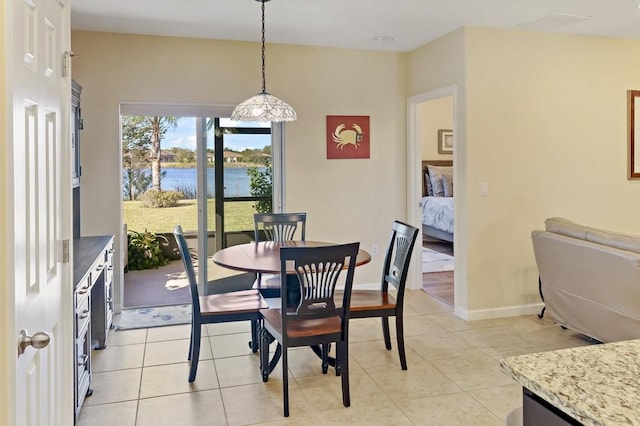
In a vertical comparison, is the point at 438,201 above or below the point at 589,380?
above

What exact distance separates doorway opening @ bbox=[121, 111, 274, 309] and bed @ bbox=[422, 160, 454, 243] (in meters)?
3.53

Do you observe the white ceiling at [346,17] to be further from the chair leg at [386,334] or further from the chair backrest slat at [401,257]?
the chair leg at [386,334]

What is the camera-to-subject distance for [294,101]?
195 inches

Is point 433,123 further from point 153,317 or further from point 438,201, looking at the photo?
point 153,317

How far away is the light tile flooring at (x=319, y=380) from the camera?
2.68 meters

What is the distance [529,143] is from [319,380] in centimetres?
295

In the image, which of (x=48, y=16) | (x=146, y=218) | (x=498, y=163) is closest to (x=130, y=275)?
(x=146, y=218)

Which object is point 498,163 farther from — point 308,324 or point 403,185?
point 308,324

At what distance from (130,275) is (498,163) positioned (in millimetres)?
4672

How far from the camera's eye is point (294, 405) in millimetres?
2793

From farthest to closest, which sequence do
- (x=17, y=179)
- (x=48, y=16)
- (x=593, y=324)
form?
(x=593, y=324), (x=48, y=16), (x=17, y=179)

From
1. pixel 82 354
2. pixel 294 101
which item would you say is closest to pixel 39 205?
pixel 82 354

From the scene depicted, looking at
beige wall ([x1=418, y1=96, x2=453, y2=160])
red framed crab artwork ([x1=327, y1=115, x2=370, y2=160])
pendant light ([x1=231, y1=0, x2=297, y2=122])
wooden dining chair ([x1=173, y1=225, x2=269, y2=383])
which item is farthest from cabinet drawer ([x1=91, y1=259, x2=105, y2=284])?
beige wall ([x1=418, y1=96, x2=453, y2=160])

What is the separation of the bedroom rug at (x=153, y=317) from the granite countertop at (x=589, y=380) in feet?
12.3
